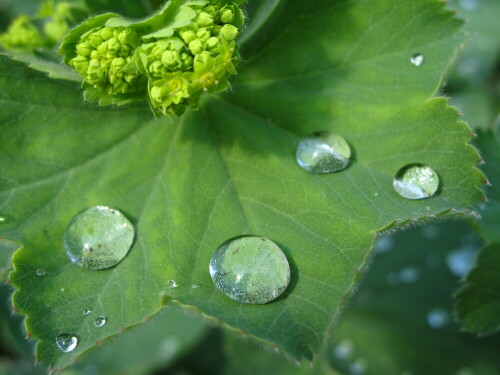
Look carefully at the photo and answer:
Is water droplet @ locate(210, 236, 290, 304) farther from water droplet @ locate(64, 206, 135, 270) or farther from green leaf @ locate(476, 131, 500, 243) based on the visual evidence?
green leaf @ locate(476, 131, 500, 243)

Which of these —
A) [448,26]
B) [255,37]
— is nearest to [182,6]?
[255,37]

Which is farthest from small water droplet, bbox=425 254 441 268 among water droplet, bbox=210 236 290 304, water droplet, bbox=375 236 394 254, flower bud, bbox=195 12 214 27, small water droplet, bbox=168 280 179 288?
flower bud, bbox=195 12 214 27

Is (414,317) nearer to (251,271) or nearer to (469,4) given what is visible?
(251,271)

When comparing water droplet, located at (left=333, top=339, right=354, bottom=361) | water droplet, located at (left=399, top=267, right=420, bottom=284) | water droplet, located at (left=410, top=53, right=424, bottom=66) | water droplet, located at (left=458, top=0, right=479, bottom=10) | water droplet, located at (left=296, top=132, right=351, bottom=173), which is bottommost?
water droplet, located at (left=333, top=339, right=354, bottom=361)

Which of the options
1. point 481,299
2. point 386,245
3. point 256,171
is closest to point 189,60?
point 256,171

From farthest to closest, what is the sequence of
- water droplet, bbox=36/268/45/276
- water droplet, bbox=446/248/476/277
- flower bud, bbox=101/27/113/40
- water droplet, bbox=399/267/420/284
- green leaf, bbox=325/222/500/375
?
water droplet, bbox=399/267/420/284 → water droplet, bbox=446/248/476/277 → green leaf, bbox=325/222/500/375 → water droplet, bbox=36/268/45/276 → flower bud, bbox=101/27/113/40

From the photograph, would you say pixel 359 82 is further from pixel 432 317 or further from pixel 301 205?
pixel 432 317
